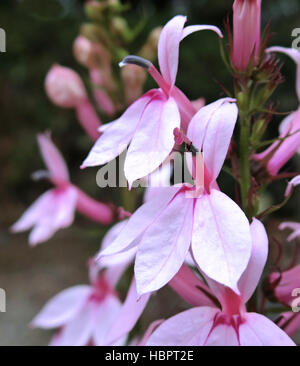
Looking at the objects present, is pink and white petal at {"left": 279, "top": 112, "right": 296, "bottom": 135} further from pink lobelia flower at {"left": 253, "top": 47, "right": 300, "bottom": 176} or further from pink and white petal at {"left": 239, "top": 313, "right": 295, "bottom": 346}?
pink and white petal at {"left": 239, "top": 313, "right": 295, "bottom": 346}

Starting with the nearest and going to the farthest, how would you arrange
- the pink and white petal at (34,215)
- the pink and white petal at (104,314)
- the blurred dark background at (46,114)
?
the pink and white petal at (104,314) < the pink and white petal at (34,215) < the blurred dark background at (46,114)

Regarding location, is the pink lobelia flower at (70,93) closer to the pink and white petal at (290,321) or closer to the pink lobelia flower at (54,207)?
the pink lobelia flower at (54,207)

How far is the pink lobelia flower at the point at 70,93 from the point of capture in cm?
88

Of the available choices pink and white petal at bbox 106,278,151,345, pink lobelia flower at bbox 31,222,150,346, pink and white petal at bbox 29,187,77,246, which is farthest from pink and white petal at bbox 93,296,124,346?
pink and white petal at bbox 106,278,151,345

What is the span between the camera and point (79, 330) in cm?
74

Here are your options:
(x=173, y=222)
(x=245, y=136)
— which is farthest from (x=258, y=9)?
(x=173, y=222)

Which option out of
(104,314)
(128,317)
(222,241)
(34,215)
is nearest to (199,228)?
(222,241)

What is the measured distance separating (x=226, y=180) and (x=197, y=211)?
171 cm

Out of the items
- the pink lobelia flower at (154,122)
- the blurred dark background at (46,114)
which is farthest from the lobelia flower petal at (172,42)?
the blurred dark background at (46,114)

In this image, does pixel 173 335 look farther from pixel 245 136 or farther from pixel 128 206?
pixel 128 206

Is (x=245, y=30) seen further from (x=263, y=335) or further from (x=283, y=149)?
(x=263, y=335)

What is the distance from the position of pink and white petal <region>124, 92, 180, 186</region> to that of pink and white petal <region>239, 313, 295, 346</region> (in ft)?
0.45

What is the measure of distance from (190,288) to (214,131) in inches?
5.5
